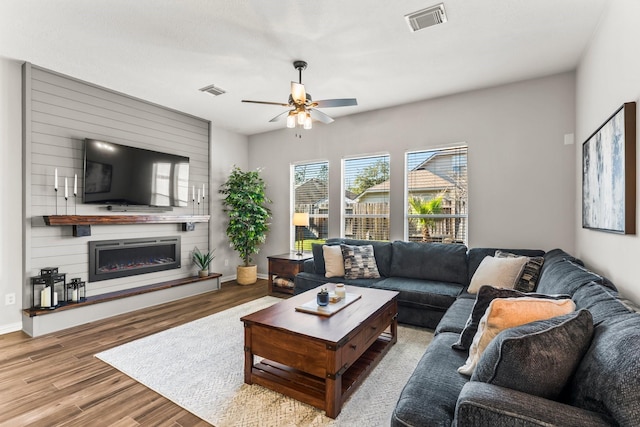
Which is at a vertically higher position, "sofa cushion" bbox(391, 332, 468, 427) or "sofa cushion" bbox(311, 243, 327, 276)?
"sofa cushion" bbox(311, 243, 327, 276)

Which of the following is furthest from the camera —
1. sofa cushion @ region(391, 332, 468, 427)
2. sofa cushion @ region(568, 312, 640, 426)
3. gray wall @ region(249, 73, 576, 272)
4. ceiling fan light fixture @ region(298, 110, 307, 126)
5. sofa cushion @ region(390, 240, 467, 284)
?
sofa cushion @ region(390, 240, 467, 284)

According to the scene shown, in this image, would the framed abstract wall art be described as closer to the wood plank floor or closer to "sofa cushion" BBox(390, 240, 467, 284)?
"sofa cushion" BBox(390, 240, 467, 284)

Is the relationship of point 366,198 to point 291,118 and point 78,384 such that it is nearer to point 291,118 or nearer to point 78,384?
point 291,118

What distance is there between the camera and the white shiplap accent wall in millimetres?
3406

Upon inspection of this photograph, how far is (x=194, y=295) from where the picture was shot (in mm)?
4805

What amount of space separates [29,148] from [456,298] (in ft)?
15.8

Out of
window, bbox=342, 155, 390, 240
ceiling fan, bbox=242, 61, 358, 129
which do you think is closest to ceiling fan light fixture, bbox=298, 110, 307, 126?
ceiling fan, bbox=242, 61, 358, 129

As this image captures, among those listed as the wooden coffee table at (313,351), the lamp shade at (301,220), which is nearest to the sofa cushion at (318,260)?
the lamp shade at (301,220)

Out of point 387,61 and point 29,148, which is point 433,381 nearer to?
point 387,61

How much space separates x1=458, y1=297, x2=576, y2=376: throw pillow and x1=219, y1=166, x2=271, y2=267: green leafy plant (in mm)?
4365

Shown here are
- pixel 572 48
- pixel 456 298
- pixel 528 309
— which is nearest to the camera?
pixel 528 309

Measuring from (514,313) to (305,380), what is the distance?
149cm

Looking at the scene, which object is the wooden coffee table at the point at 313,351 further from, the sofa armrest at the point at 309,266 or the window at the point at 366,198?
the window at the point at 366,198

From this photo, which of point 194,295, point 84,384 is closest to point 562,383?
point 84,384
